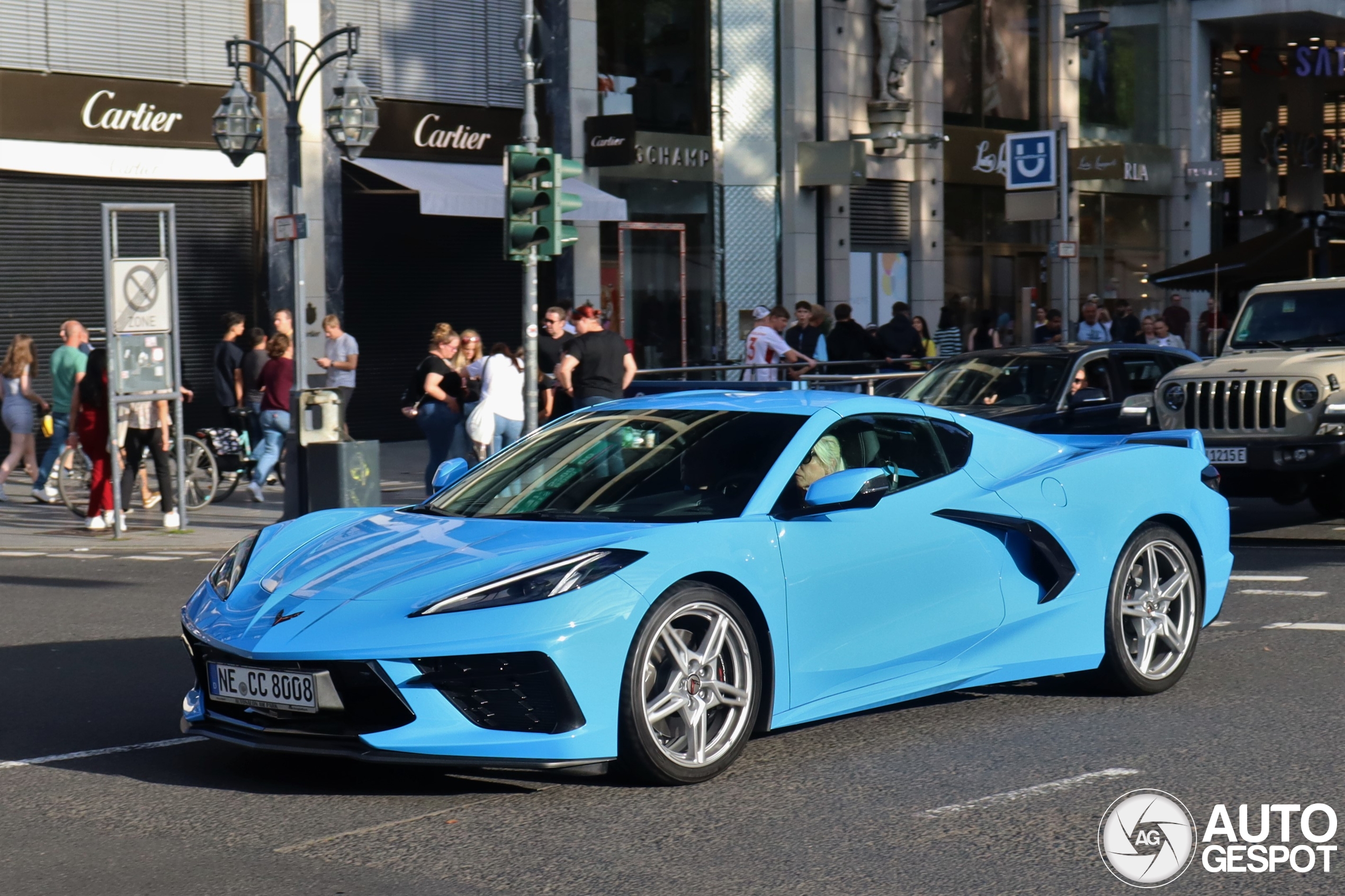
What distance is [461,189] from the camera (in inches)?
974

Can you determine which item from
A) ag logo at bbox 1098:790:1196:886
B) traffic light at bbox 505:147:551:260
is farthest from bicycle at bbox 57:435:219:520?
ag logo at bbox 1098:790:1196:886

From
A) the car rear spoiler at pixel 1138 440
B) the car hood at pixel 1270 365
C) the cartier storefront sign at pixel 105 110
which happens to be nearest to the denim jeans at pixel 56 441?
the cartier storefront sign at pixel 105 110

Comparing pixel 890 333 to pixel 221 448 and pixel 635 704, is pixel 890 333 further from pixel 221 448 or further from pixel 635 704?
pixel 635 704

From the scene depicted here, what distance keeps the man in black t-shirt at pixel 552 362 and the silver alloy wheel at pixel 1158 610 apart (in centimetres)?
1006

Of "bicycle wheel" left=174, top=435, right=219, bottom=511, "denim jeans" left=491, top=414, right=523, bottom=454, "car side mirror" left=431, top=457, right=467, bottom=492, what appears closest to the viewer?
"car side mirror" left=431, top=457, right=467, bottom=492

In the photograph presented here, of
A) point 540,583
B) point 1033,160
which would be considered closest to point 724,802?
point 540,583

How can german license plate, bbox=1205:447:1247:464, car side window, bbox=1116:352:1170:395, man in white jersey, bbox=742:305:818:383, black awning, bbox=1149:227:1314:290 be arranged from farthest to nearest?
man in white jersey, bbox=742:305:818:383 → black awning, bbox=1149:227:1314:290 → car side window, bbox=1116:352:1170:395 → german license plate, bbox=1205:447:1247:464

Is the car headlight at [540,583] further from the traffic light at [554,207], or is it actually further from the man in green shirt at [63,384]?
the man in green shirt at [63,384]

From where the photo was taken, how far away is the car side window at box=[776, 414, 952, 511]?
6477 millimetres

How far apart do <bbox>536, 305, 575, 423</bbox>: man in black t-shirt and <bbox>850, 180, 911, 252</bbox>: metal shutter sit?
14.9m

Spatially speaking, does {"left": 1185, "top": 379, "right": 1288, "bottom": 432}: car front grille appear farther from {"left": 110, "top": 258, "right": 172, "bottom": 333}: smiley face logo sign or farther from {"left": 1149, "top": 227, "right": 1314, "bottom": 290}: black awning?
{"left": 110, "top": 258, "right": 172, "bottom": 333}: smiley face logo sign

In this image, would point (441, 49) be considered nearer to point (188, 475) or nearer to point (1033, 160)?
point (1033, 160)

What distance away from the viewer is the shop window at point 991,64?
114 ft

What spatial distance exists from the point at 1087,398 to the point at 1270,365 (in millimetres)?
1613
